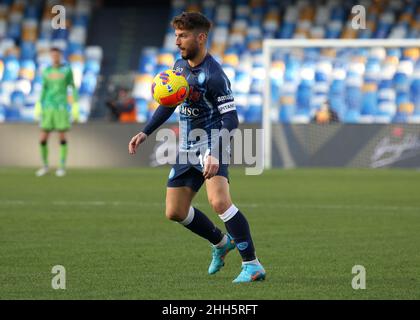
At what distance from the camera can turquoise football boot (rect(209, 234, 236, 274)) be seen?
739 centimetres

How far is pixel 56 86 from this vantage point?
18.6 meters

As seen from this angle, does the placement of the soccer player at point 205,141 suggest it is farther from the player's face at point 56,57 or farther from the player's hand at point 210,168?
the player's face at point 56,57

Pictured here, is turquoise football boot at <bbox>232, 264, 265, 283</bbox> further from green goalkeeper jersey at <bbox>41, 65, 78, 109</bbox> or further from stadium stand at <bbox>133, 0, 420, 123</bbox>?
stadium stand at <bbox>133, 0, 420, 123</bbox>

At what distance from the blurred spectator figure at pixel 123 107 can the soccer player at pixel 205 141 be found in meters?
16.8

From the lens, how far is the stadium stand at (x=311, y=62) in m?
23.0

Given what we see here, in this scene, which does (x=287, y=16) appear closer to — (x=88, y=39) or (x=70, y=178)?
(x=88, y=39)

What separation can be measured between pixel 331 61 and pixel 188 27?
16598 millimetres

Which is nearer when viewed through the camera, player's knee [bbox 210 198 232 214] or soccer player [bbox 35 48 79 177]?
player's knee [bbox 210 198 232 214]

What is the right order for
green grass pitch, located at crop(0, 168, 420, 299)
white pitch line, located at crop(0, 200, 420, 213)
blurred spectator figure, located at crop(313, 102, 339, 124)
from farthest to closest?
1. blurred spectator figure, located at crop(313, 102, 339, 124)
2. white pitch line, located at crop(0, 200, 420, 213)
3. green grass pitch, located at crop(0, 168, 420, 299)

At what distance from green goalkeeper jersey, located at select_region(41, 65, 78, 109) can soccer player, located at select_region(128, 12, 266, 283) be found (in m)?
11.2

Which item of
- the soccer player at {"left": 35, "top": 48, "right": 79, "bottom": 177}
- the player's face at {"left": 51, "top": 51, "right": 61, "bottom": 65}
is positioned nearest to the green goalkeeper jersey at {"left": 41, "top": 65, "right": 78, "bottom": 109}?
the soccer player at {"left": 35, "top": 48, "right": 79, "bottom": 177}

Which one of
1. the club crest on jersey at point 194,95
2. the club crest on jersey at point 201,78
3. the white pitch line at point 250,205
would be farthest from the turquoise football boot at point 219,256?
the white pitch line at point 250,205

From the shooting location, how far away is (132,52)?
29.0 m
